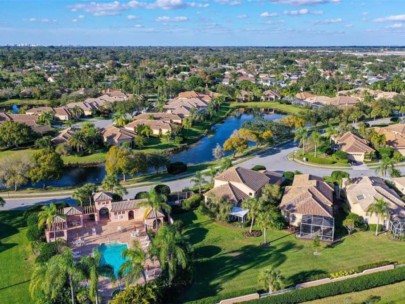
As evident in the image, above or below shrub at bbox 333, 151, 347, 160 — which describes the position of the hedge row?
below

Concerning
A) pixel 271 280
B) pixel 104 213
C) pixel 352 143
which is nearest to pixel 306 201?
pixel 271 280

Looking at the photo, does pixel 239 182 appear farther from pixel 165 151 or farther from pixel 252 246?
pixel 165 151

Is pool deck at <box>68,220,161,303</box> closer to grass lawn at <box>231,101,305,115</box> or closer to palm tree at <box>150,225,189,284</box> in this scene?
palm tree at <box>150,225,189,284</box>

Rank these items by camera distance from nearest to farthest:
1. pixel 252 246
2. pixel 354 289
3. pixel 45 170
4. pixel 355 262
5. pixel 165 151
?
pixel 354 289
pixel 355 262
pixel 252 246
pixel 45 170
pixel 165 151

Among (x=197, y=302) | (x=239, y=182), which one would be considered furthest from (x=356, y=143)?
(x=197, y=302)

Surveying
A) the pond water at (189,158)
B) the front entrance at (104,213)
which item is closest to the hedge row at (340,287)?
the front entrance at (104,213)

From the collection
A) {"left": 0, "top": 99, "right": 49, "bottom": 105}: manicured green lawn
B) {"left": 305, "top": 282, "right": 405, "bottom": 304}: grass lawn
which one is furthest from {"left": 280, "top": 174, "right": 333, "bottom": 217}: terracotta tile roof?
{"left": 0, "top": 99, "right": 49, "bottom": 105}: manicured green lawn

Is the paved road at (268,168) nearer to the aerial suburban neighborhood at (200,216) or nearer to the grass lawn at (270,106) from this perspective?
the aerial suburban neighborhood at (200,216)
